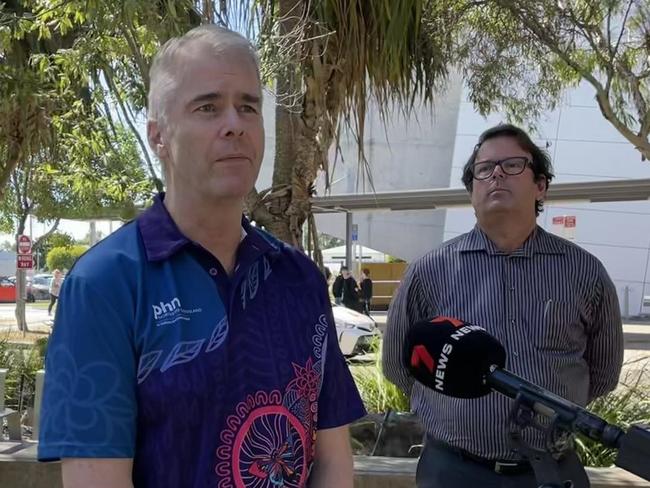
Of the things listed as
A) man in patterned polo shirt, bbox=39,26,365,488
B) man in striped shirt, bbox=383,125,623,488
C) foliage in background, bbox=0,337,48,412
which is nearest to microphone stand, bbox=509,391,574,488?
man in patterned polo shirt, bbox=39,26,365,488

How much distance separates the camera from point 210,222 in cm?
171

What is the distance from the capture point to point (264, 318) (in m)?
1.72

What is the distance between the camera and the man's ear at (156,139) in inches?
66.3

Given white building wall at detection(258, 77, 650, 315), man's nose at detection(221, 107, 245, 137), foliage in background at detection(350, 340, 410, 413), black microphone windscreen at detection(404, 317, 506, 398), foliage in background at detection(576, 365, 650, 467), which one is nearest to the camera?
→ man's nose at detection(221, 107, 245, 137)

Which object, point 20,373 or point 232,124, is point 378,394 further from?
point 232,124

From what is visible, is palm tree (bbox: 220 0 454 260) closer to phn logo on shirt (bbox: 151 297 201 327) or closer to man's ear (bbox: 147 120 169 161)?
man's ear (bbox: 147 120 169 161)

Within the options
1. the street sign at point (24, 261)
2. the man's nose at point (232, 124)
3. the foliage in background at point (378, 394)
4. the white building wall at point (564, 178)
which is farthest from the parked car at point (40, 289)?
the man's nose at point (232, 124)

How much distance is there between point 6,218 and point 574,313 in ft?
87.3

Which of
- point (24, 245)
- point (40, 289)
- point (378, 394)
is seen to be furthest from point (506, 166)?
point (40, 289)

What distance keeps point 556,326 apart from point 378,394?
394 centimetres

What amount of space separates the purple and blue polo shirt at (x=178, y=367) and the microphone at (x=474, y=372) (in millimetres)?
436

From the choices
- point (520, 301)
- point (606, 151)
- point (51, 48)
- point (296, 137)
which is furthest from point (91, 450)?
point (606, 151)

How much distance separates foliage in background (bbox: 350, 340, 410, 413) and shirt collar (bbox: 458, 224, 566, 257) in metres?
3.37

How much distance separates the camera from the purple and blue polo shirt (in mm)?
1504
